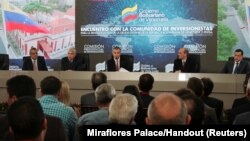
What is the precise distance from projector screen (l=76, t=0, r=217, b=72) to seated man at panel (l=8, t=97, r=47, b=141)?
8200 mm

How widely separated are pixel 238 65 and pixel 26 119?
281 inches

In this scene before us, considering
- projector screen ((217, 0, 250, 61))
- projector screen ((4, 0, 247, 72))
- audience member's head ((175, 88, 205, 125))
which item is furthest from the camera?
projector screen ((4, 0, 247, 72))

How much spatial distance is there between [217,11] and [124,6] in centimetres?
210

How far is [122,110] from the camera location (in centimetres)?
270

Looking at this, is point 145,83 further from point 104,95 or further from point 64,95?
point 104,95

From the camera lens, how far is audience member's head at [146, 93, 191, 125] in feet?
5.45

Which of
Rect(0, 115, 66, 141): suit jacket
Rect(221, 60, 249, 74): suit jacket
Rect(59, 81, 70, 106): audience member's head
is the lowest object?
Rect(0, 115, 66, 141): suit jacket

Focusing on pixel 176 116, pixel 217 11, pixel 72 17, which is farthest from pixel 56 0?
pixel 176 116

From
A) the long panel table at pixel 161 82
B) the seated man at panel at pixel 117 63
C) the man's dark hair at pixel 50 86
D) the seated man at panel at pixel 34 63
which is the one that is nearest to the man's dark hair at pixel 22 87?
the man's dark hair at pixel 50 86

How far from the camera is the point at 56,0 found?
34.4ft

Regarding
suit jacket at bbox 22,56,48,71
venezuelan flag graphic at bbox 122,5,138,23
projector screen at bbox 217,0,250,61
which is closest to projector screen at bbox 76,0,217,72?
venezuelan flag graphic at bbox 122,5,138,23

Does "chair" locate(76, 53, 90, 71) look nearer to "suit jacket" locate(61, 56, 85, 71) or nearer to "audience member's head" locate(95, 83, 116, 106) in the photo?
"suit jacket" locate(61, 56, 85, 71)

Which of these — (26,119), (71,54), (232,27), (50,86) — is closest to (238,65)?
(232,27)

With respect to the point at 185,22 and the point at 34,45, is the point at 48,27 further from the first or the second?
the point at 185,22
